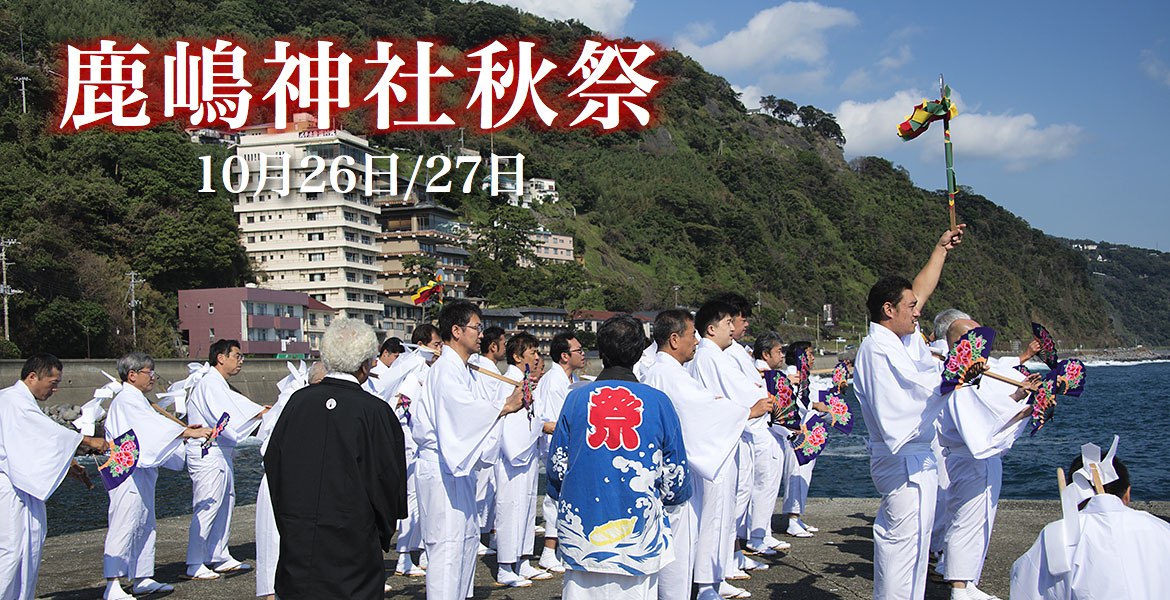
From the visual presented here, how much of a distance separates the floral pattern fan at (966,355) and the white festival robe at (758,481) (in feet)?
11.4

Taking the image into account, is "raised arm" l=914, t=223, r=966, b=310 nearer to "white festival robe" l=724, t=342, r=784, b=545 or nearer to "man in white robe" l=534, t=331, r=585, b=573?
"white festival robe" l=724, t=342, r=784, b=545

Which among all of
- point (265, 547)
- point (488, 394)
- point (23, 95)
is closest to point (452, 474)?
point (488, 394)

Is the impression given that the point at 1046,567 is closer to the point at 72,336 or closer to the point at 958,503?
the point at 958,503

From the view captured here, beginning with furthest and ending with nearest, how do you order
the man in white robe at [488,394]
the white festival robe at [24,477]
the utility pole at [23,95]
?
the utility pole at [23,95] → the man in white robe at [488,394] → the white festival robe at [24,477]

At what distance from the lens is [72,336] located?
1919 inches

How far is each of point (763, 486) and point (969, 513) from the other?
3196 mm

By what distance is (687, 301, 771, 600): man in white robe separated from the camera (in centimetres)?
716

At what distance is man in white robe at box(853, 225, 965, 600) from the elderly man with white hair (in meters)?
3.37

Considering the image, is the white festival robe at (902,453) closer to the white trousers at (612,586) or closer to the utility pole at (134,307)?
the white trousers at (612,586)

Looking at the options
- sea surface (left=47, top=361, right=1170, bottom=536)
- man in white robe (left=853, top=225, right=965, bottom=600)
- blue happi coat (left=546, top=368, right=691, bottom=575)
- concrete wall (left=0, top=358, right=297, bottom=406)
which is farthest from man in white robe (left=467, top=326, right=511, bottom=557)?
concrete wall (left=0, top=358, right=297, bottom=406)

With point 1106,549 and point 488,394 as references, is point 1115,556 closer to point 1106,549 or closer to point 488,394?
point 1106,549

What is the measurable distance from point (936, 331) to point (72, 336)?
2015 inches

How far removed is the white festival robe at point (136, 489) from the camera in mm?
8719

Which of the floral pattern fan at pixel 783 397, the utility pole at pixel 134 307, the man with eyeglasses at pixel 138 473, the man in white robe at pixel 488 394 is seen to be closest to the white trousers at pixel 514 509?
the man in white robe at pixel 488 394
